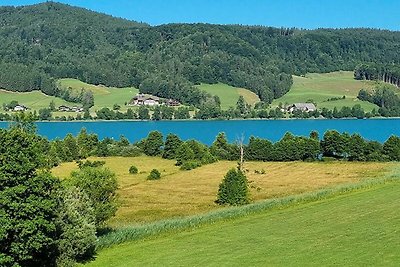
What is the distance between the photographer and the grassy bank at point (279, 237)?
25.2 metres

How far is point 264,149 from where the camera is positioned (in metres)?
86.9

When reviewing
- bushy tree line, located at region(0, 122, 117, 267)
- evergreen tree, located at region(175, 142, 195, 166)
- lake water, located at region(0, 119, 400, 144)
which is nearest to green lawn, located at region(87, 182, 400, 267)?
bushy tree line, located at region(0, 122, 117, 267)

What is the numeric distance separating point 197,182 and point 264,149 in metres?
24.5

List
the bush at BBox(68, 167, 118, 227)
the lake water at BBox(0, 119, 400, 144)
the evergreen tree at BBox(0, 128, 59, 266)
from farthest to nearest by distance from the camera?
1. the lake water at BBox(0, 119, 400, 144)
2. the bush at BBox(68, 167, 118, 227)
3. the evergreen tree at BBox(0, 128, 59, 266)

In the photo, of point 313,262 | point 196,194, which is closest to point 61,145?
point 196,194

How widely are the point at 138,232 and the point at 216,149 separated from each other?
56.5 m

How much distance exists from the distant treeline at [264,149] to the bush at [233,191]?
2758 centimetres

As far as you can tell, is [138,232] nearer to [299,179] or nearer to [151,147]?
[299,179]

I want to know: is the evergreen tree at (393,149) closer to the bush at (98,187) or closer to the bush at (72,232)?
the bush at (98,187)

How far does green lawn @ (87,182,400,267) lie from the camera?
24797mm

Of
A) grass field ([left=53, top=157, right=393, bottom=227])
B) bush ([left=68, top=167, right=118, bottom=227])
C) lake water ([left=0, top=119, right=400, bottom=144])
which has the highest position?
bush ([left=68, top=167, right=118, bottom=227])

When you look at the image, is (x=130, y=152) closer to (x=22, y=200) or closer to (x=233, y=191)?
(x=233, y=191)

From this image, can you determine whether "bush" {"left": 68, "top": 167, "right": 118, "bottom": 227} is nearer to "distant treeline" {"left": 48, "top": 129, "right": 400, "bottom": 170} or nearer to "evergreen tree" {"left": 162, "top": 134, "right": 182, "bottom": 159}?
"distant treeline" {"left": 48, "top": 129, "right": 400, "bottom": 170}

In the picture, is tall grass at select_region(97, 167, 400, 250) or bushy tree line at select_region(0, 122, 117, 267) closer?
bushy tree line at select_region(0, 122, 117, 267)
